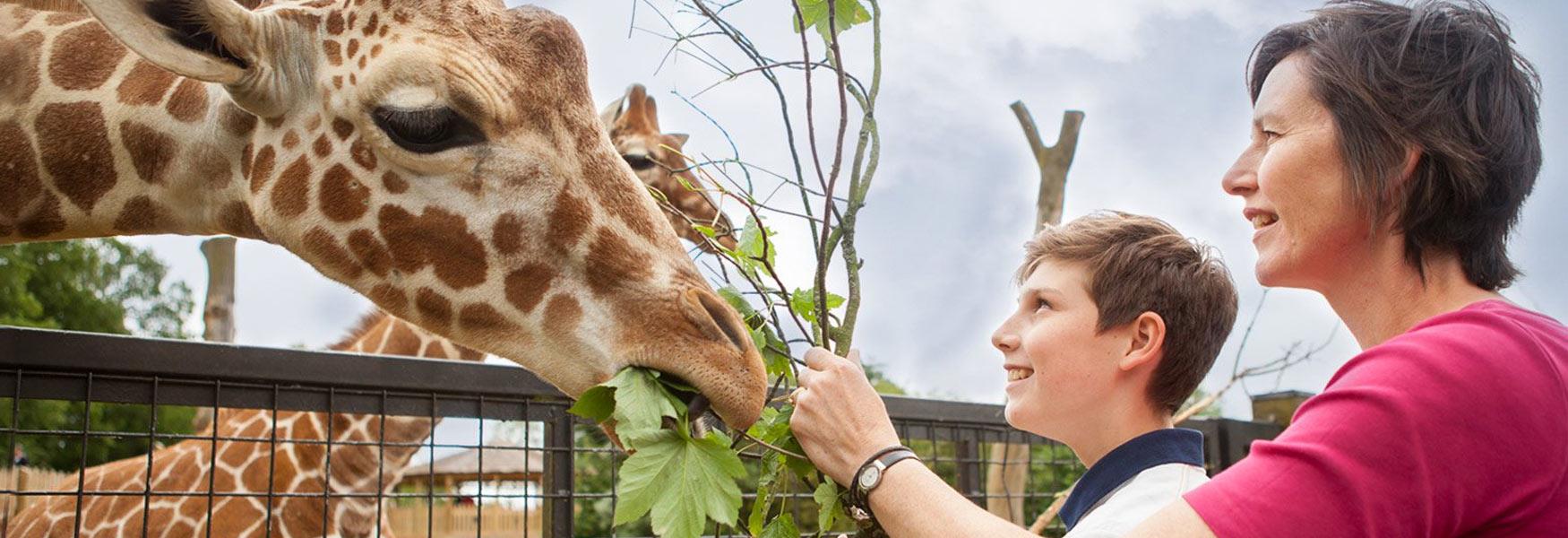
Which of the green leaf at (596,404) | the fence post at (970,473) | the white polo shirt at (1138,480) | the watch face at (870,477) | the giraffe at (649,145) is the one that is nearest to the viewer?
the watch face at (870,477)

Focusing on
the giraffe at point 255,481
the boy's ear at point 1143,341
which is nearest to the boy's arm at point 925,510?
the boy's ear at point 1143,341

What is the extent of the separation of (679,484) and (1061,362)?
60cm

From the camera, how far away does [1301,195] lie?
1351mm

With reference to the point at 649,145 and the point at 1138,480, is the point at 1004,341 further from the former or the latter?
the point at 649,145

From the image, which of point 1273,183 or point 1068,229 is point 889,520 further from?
point 1068,229

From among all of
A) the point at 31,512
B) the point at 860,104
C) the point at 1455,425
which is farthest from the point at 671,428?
the point at 31,512

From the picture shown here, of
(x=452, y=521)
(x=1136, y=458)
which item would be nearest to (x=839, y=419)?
(x=1136, y=458)

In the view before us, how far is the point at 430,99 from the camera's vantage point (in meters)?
1.97

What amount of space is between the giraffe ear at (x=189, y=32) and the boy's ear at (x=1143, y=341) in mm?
1452

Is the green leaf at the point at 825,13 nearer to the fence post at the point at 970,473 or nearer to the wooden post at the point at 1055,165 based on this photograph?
the fence post at the point at 970,473

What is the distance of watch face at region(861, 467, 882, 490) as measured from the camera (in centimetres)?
148

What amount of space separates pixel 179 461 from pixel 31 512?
0.51 meters

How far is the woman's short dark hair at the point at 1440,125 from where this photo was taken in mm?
1287

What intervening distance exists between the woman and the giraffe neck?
46.4 inches
